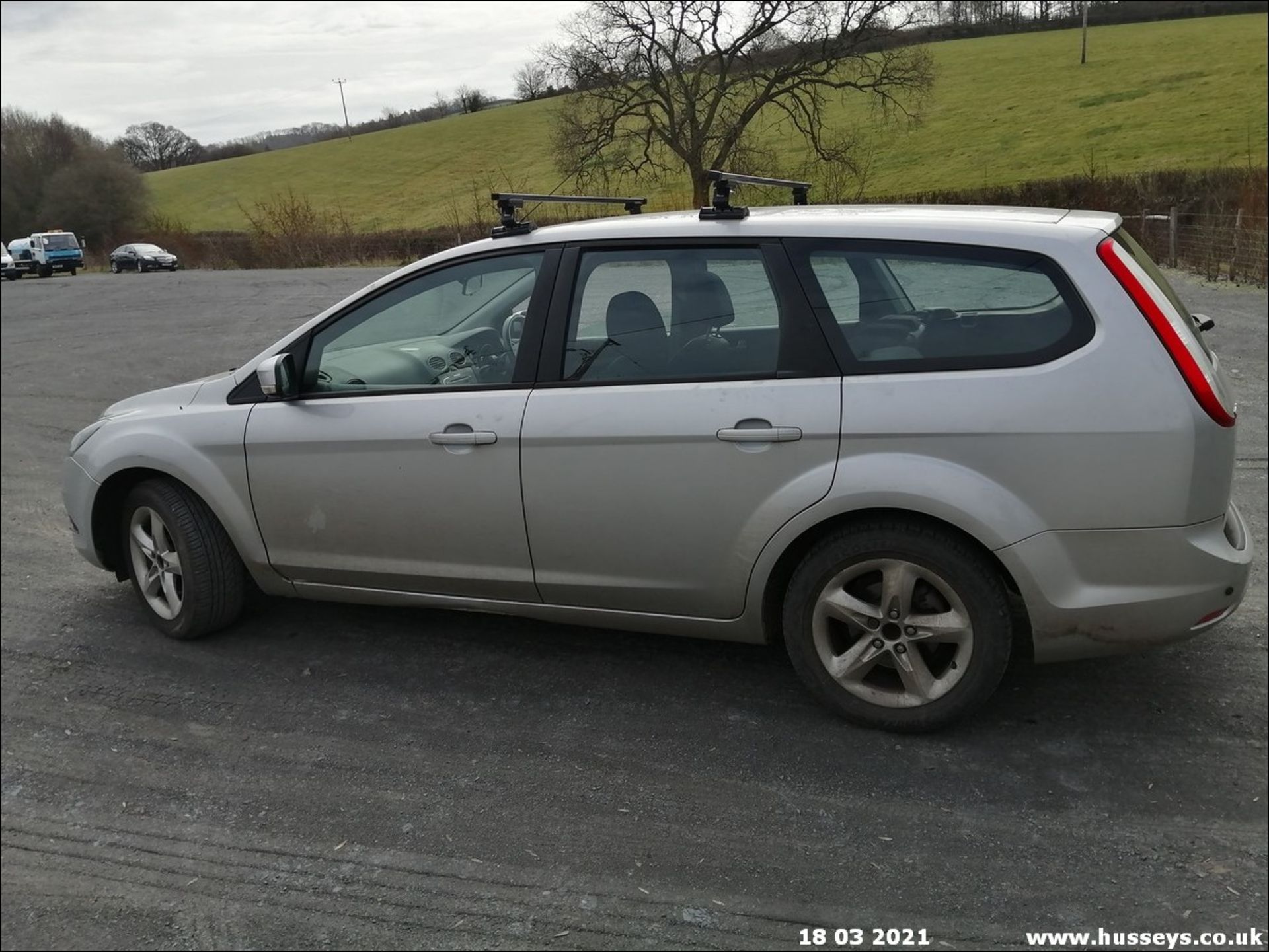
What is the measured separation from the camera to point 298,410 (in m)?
3.82

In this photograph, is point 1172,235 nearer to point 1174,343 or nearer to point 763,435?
point 1174,343

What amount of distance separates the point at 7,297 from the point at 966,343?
2.74 m

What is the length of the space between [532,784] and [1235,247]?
11206 mm

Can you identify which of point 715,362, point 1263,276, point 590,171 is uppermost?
point 590,171

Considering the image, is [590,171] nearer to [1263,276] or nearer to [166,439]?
[166,439]

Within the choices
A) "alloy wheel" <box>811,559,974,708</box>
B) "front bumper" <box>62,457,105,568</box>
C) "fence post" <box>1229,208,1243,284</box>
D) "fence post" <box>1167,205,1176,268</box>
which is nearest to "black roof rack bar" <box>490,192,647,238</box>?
"alloy wheel" <box>811,559,974,708</box>

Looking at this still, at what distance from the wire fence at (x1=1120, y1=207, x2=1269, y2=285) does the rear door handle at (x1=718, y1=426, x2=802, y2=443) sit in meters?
2.01

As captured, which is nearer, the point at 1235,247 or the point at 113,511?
the point at 113,511

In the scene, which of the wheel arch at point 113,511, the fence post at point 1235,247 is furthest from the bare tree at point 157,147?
the fence post at point 1235,247

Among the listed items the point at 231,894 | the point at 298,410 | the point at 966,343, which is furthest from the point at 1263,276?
the point at 231,894

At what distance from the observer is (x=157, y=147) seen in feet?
8.86

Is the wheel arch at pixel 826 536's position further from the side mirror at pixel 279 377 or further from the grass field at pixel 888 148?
the side mirror at pixel 279 377

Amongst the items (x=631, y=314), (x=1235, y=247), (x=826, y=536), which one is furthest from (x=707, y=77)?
(x=1235, y=247)

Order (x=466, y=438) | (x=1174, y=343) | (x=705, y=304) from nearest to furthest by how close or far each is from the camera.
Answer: (x=1174, y=343), (x=705, y=304), (x=466, y=438)
